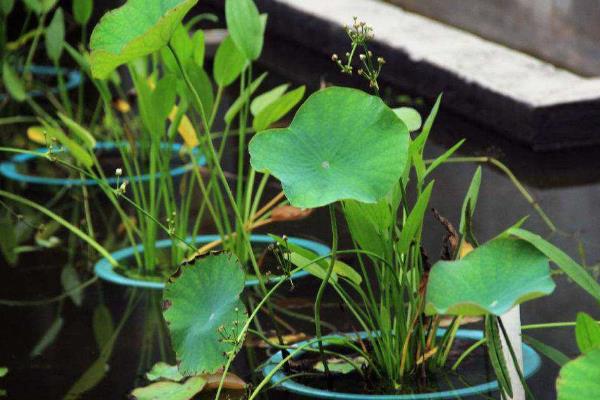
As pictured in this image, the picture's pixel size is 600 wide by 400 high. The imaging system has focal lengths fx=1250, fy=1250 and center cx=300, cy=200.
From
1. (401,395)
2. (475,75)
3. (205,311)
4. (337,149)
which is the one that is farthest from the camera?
(475,75)

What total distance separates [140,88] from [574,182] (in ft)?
3.89

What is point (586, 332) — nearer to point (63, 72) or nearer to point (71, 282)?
point (71, 282)

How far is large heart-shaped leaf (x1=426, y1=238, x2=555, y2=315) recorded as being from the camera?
1312mm

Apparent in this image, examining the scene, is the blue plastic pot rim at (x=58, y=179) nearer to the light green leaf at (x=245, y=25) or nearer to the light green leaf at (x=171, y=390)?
the light green leaf at (x=245, y=25)

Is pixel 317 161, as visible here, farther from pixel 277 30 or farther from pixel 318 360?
pixel 277 30

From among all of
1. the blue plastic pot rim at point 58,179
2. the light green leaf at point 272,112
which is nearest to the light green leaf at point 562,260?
the light green leaf at point 272,112

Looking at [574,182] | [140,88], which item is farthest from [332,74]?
[140,88]

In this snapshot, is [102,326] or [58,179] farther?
[58,179]

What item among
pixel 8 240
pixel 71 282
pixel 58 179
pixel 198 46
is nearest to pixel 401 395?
pixel 198 46

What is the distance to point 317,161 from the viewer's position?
1.45 metres

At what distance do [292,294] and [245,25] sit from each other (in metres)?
0.50

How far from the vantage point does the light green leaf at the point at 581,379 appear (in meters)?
1.18

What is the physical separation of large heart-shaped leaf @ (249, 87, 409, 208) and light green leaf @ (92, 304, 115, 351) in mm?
750

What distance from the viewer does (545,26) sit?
4.00 metres
